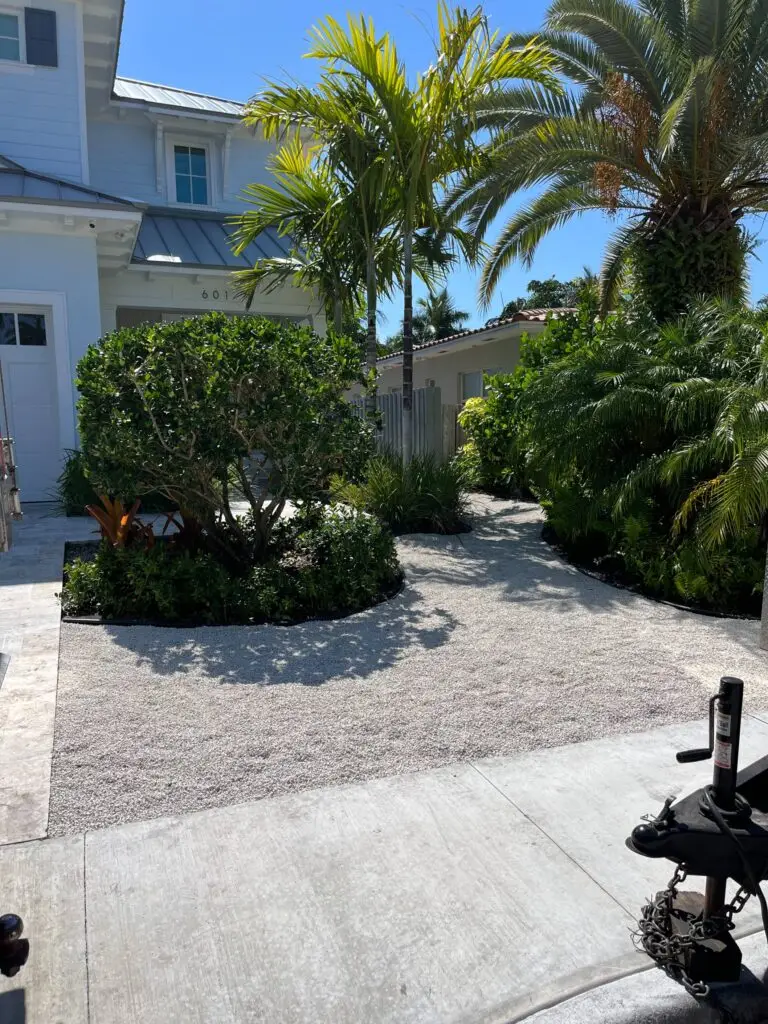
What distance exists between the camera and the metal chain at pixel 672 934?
2.26 metres

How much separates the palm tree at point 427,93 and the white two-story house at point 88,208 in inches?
149

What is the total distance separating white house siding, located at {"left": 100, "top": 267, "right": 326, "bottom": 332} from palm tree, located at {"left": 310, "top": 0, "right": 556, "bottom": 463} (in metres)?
4.29

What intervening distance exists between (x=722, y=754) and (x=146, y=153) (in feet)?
51.8

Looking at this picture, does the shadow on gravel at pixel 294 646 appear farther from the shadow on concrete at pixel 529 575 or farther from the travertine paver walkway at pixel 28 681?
the shadow on concrete at pixel 529 575

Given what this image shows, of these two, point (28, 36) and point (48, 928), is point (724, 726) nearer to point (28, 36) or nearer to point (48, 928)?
point (48, 928)

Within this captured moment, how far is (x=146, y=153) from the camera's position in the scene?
1495 cm

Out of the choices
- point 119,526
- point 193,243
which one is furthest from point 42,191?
point 119,526

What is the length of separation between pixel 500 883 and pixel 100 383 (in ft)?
15.8

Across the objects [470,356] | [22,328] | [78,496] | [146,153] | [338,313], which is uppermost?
[146,153]

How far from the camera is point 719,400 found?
6535 millimetres

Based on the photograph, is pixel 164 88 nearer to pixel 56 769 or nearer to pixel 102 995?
pixel 56 769

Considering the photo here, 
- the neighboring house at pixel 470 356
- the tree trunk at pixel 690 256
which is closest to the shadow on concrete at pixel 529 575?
the tree trunk at pixel 690 256

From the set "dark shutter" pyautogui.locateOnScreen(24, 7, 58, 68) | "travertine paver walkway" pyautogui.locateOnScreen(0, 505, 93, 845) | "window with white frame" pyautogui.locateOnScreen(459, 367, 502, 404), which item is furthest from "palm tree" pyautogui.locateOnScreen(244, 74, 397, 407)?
"window with white frame" pyautogui.locateOnScreen(459, 367, 502, 404)

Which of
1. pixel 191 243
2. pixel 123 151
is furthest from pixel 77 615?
pixel 123 151
